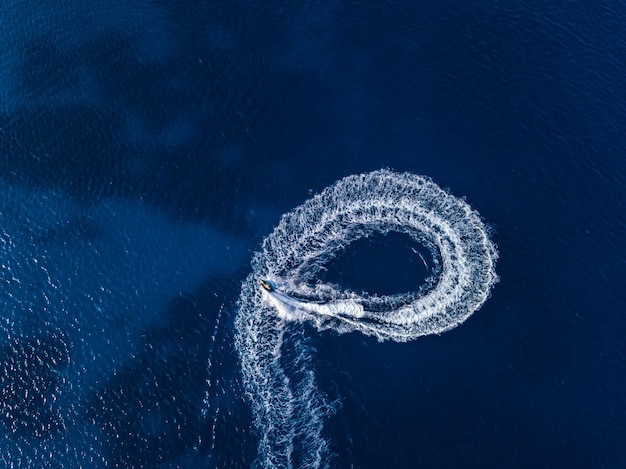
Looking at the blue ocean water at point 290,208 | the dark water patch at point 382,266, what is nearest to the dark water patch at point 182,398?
the blue ocean water at point 290,208

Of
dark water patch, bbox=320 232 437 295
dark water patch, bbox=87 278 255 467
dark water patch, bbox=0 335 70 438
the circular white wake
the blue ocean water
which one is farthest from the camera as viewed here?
dark water patch, bbox=320 232 437 295

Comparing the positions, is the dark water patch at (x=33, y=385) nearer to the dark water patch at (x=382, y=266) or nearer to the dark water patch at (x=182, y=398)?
the dark water patch at (x=182, y=398)

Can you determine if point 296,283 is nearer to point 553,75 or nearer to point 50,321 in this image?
point 50,321

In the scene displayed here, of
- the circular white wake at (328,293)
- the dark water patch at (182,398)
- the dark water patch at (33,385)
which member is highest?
the circular white wake at (328,293)

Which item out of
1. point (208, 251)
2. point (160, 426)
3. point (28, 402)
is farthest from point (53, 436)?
point (208, 251)

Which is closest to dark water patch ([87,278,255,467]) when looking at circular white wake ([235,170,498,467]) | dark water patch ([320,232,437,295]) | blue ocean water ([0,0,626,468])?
blue ocean water ([0,0,626,468])

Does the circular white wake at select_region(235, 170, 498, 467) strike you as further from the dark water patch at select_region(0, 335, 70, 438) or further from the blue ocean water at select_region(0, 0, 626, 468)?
the dark water patch at select_region(0, 335, 70, 438)

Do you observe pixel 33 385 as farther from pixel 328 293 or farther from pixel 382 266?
pixel 382 266
